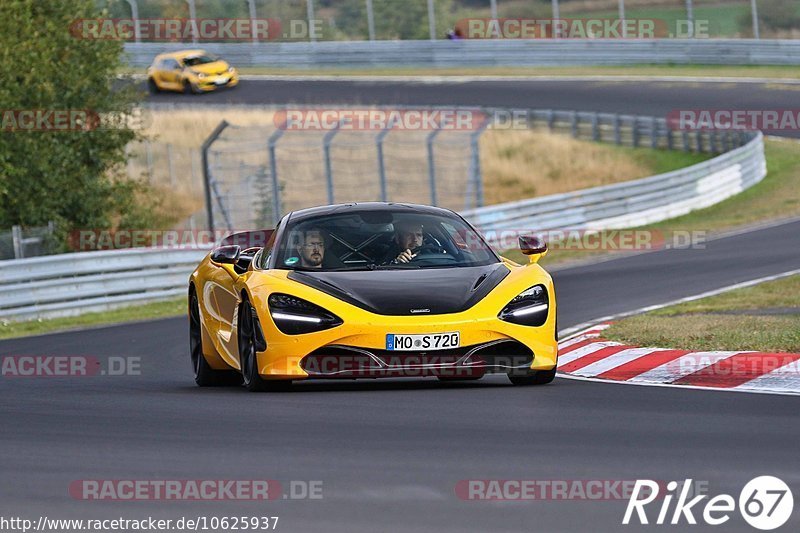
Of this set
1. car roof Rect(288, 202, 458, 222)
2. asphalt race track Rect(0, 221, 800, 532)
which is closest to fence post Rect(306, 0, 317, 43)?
car roof Rect(288, 202, 458, 222)

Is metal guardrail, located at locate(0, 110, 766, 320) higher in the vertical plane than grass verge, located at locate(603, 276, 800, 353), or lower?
lower

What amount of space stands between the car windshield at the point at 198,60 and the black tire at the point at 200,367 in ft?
139

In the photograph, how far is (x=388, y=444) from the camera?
7.57m

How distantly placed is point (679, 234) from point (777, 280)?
27.9ft

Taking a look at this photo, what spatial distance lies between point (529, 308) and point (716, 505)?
3948 mm

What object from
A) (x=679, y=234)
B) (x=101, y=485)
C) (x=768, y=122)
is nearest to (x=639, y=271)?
(x=679, y=234)

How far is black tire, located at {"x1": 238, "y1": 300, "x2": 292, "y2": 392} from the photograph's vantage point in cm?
995

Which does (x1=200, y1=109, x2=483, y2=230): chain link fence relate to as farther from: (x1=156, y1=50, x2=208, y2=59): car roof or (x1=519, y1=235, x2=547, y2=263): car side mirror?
(x1=519, y1=235, x2=547, y2=263): car side mirror

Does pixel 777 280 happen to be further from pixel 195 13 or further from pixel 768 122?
pixel 195 13

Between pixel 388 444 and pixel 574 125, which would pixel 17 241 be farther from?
pixel 574 125

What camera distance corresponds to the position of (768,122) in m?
40.1

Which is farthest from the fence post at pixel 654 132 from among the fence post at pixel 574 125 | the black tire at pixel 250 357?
the black tire at pixel 250 357

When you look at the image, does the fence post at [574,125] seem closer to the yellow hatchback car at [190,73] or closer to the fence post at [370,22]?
the fence post at [370,22]

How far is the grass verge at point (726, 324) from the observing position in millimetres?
11484
